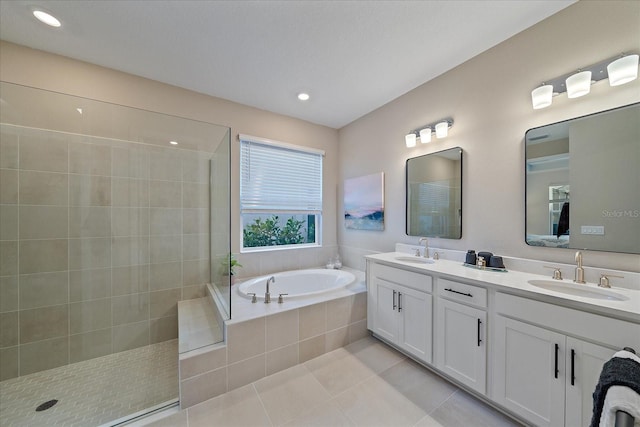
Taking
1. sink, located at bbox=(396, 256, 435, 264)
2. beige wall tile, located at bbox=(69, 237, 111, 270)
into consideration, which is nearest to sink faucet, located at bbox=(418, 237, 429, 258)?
sink, located at bbox=(396, 256, 435, 264)

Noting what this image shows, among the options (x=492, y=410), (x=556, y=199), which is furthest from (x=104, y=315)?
(x=556, y=199)

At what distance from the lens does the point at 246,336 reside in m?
1.79

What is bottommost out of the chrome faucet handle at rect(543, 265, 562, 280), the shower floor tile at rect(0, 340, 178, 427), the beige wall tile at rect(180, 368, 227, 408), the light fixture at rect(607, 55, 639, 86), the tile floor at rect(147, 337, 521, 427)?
the tile floor at rect(147, 337, 521, 427)

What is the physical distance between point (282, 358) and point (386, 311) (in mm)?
1003

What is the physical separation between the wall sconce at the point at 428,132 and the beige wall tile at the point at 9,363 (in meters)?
3.86

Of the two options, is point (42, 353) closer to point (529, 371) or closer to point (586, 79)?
point (529, 371)

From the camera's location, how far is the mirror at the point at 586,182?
1.31 metres

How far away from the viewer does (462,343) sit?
1.60m

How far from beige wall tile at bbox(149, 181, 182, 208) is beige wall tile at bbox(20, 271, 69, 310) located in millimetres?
893

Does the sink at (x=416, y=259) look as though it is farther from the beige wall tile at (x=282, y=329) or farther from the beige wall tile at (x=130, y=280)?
the beige wall tile at (x=130, y=280)

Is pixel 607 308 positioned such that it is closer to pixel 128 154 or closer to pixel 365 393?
pixel 365 393

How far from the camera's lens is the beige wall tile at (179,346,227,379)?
156 cm

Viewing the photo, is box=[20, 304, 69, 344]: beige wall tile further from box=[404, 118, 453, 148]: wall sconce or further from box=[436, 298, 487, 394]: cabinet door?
box=[404, 118, 453, 148]: wall sconce

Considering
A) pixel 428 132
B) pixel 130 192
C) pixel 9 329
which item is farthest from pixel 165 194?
pixel 428 132
